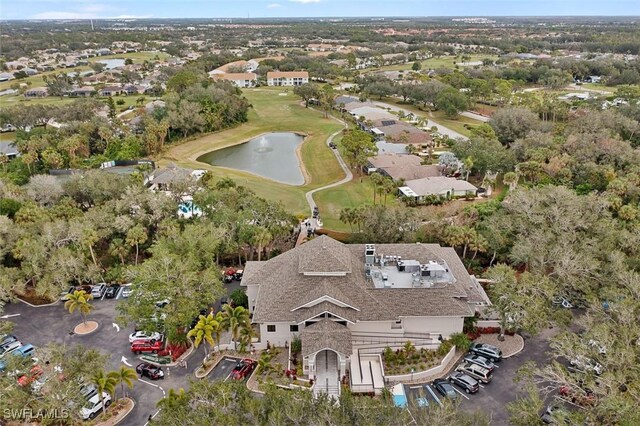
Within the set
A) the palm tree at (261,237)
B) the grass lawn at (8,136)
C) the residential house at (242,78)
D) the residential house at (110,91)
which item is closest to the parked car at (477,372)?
the palm tree at (261,237)

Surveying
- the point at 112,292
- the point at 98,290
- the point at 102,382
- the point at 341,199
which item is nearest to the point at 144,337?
the point at 102,382

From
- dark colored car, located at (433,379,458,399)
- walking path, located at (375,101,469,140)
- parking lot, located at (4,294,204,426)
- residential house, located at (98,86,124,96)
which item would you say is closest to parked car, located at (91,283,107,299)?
parking lot, located at (4,294,204,426)

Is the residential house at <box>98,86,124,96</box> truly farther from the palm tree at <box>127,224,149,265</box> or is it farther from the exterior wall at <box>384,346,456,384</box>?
the exterior wall at <box>384,346,456,384</box>

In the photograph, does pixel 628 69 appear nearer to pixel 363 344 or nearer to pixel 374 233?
pixel 374 233

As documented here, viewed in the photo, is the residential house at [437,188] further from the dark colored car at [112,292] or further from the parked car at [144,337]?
the parked car at [144,337]

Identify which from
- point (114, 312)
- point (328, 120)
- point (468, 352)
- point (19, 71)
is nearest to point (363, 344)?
point (468, 352)

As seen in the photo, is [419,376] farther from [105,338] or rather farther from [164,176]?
[164,176]
